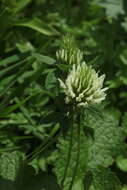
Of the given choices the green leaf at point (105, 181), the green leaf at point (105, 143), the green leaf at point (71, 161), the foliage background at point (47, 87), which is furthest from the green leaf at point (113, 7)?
the green leaf at point (105, 181)

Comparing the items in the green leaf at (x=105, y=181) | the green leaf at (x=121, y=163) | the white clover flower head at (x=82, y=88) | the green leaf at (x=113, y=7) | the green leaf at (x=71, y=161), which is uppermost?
the white clover flower head at (x=82, y=88)

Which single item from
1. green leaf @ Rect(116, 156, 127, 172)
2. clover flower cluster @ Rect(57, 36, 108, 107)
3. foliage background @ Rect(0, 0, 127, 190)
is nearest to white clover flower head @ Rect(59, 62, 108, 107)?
clover flower cluster @ Rect(57, 36, 108, 107)

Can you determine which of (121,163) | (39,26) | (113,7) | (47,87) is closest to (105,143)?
(121,163)

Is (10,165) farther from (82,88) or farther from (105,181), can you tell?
(82,88)

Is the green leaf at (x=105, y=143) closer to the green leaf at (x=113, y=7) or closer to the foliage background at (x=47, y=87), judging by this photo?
the foliage background at (x=47, y=87)

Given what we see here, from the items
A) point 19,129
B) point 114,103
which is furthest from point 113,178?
point 114,103

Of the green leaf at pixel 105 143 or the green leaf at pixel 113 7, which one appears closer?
the green leaf at pixel 105 143
